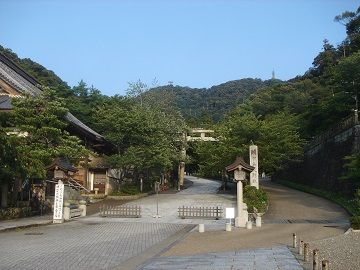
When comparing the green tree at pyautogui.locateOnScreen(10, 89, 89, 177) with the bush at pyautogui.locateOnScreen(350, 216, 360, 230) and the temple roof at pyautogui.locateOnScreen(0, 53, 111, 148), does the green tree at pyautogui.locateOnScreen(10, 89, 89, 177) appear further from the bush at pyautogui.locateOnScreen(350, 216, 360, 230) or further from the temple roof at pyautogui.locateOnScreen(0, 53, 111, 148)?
the bush at pyautogui.locateOnScreen(350, 216, 360, 230)

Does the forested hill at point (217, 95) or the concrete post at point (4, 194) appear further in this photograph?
the forested hill at point (217, 95)

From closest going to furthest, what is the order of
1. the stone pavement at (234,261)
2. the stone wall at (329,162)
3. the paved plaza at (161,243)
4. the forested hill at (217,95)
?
the stone pavement at (234,261), the paved plaza at (161,243), the stone wall at (329,162), the forested hill at (217,95)

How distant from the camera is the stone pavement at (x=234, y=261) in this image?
9.24m

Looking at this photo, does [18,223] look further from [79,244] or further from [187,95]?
[187,95]

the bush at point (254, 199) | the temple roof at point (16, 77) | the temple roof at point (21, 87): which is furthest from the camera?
the temple roof at point (16, 77)

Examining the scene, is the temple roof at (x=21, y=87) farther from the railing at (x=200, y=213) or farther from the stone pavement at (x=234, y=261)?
the stone pavement at (x=234, y=261)

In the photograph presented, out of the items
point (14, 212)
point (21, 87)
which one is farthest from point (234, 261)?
point (21, 87)

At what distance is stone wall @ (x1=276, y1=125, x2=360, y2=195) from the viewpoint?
29250 mm

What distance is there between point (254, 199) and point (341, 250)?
12932mm

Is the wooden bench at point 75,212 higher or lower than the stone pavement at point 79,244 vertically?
higher

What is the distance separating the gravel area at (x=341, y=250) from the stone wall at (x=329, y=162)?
50.2 ft

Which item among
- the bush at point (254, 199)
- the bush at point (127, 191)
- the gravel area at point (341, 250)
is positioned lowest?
the gravel area at point (341, 250)

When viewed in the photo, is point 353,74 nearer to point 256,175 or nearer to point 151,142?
point 256,175

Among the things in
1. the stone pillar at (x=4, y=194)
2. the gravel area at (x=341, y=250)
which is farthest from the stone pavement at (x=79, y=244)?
the gravel area at (x=341, y=250)
